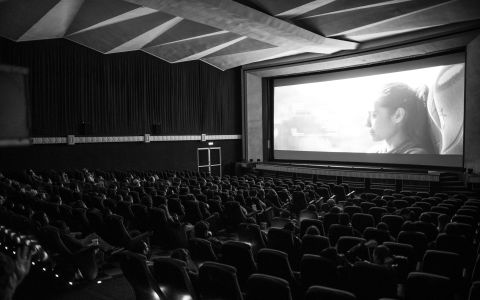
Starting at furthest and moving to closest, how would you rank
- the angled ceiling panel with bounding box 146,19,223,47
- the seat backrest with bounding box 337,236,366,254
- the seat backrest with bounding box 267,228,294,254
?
the angled ceiling panel with bounding box 146,19,223,47
the seat backrest with bounding box 267,228,294,254
the seat backrest with bounding box 337,236,366,254

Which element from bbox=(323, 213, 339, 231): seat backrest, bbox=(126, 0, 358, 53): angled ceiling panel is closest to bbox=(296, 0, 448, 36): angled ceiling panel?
bbox=(126, 0, 358, 53): angled ceiling panel

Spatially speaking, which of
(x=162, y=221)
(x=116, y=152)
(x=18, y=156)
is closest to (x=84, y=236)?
(x=162, y=221)

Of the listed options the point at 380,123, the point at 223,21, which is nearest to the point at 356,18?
the point at 223,21

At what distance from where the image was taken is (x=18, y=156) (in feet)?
51.3

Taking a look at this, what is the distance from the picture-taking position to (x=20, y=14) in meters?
12.7

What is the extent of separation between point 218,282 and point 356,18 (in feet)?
40.7

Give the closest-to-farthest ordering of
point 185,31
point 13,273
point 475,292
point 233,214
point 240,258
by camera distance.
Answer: point 13,273
point 475,292
point 240,258
point 233,214
point 185,31

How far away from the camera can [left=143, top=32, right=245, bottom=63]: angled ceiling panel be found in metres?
16.9

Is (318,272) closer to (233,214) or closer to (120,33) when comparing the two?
(233,214)

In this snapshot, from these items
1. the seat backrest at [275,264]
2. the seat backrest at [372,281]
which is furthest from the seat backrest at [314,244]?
the seat backrest at [372,281]

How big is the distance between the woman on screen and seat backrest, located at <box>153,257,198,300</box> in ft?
51.3

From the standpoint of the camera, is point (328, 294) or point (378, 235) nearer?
point (328, 294)

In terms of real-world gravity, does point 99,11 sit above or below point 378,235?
above

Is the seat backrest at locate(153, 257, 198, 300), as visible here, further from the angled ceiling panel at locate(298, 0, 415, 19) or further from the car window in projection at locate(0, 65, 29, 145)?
the angled ceiling panel at locate(298, 0, 415, 19)
